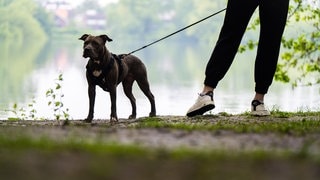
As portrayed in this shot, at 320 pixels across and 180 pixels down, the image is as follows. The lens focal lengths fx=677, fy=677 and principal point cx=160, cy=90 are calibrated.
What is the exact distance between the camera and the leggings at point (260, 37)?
265 inches

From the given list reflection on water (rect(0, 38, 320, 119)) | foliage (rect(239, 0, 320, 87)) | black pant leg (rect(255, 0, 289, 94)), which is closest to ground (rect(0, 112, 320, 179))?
black pant leg (rect(255, 0, 289, 94))

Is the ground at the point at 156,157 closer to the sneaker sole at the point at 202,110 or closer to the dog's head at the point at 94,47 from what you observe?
the sneaker sole at the point at 202,110

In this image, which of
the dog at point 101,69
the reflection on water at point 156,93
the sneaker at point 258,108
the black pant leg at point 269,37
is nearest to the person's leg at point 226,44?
the black pant leg at point 269,37

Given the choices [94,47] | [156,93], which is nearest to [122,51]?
[156,93]

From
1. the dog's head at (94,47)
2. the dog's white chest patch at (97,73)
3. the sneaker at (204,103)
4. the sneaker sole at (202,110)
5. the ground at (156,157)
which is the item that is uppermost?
the dog's head at (94,47)

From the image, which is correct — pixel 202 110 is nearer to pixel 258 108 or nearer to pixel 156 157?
pixel 258 108

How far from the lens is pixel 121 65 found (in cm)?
886

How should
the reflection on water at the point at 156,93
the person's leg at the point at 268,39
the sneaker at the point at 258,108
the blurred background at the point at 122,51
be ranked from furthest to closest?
the blurred background at the point at 122,51 < the reflection on water at the point at 156,93 < the sneaker at the point at 258,108 < the person's leg at the point at 268,39

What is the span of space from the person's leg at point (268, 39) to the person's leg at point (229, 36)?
159 millimetres

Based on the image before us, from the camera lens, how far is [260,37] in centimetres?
692

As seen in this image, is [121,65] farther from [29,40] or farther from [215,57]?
[29,40]

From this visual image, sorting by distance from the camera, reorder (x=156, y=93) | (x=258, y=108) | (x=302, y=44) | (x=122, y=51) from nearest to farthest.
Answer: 1. (x=258, y=108)
2. (x=302, y=44)
3. (x=156, y=93)
4. (x=122, y=51)

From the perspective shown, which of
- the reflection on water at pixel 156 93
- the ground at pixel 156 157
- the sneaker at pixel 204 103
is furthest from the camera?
the reflection on water at pixel 156 93

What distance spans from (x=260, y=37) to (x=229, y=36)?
0.32m
